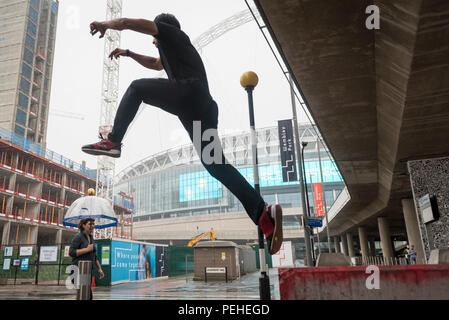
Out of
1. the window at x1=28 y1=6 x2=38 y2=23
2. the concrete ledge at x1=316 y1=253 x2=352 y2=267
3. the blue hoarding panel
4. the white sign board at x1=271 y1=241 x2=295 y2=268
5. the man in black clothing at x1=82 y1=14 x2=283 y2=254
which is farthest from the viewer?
the window at x1=28 y1=6 x2=38 y2=23

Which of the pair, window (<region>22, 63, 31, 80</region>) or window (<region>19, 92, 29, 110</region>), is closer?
window (<region>19, 92, 29, 110</region>)

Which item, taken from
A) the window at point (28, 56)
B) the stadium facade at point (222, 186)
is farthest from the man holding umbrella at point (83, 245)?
the stadium facade at point (222, 186)

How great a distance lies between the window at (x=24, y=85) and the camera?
51.5 m

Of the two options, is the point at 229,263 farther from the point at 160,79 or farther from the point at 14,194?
the point at 14,194

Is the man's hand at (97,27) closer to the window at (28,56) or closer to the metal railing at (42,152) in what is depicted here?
the metal railing at (42,152)

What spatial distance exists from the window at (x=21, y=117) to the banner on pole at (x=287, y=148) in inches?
1810

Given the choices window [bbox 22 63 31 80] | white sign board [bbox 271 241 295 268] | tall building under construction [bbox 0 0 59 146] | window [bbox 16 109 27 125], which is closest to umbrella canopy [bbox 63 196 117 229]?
white sign board [bbox 271 241 295 268]

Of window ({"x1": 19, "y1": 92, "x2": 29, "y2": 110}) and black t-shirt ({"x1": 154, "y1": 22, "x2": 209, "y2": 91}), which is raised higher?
window ({"x1": 19, "y1": 92, "x2": 29, "y2": 110})

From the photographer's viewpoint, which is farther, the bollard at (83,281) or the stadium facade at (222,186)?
the stadium facade at (222,186)

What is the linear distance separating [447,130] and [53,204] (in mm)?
Result: 43862

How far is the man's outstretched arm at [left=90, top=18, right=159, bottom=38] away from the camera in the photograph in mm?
1985

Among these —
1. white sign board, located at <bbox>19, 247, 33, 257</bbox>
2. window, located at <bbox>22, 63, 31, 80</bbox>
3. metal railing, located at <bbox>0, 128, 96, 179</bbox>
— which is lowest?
white sign board, located at <bbox>19, 247, 33, 257</bbox>

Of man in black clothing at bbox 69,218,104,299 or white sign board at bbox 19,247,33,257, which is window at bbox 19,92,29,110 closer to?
white sign board at bbox 19,247,33,257

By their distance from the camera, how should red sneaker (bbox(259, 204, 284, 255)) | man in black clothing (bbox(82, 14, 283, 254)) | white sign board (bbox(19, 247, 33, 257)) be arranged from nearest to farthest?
man in black clothing (bbox(82, 14, 283, 254)) < red sneaker (bbox(259, 204, 284, 255)) < white sign board (bbox(19, 247, 33, 257))
